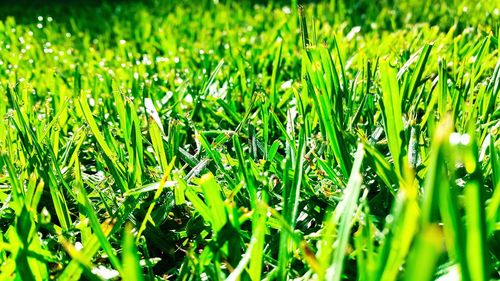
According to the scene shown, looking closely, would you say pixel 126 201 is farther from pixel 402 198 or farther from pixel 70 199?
pixel 402 198

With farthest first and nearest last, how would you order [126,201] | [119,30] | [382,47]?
[119,30] < [382,47] < [126,201]

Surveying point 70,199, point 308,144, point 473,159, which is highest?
point 473,159

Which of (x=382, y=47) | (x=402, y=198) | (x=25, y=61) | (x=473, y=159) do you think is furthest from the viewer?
(x=25, y=61)

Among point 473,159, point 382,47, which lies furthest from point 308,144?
point 382,47

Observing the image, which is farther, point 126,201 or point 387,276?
point 126,201

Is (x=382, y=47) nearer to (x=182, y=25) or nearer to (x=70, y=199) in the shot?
(x=70, y=199)

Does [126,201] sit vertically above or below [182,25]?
below
